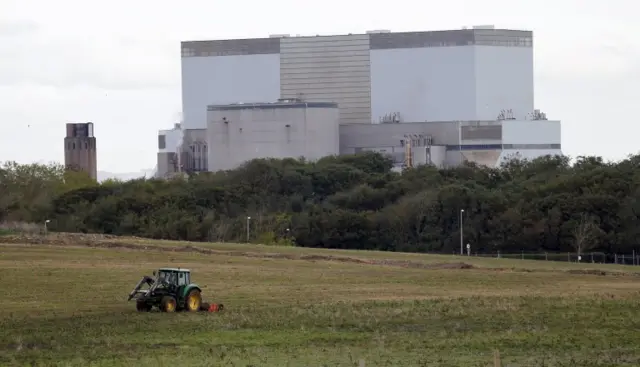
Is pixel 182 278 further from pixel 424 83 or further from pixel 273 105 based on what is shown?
pixel 424 83

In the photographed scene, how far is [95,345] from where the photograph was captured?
38219 mm

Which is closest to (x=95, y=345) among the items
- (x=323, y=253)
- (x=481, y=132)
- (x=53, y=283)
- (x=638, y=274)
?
(x=53, y=283)

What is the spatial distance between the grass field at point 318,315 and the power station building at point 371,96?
87.6 meters

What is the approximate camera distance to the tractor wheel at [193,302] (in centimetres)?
5012

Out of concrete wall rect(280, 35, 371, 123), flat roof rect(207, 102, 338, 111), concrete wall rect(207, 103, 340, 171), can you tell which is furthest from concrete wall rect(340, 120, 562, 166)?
flat roof rect(207, 102, 338, 111)

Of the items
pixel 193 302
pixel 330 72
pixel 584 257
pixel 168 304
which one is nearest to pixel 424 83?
pixel 330 72

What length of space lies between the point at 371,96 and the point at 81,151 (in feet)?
128

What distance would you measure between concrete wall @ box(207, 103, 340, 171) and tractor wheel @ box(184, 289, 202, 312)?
118 meters

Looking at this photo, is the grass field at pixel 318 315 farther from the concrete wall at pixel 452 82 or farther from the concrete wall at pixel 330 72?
the concrete wall at pixel 330 72

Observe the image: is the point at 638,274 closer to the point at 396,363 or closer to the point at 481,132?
the point at 396,363

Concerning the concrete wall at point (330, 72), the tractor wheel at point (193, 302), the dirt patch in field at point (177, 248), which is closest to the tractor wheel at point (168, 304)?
the tractor wheel at point (193, 302)

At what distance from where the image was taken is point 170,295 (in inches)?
1967

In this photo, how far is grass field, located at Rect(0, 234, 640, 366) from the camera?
35781 mm

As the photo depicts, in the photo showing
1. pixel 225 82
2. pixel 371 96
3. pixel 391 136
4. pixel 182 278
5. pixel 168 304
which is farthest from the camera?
pixel 225 82
